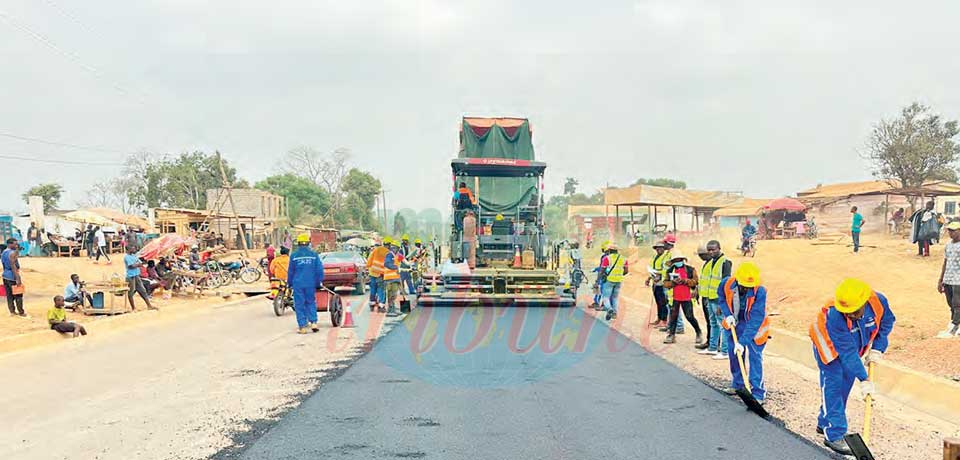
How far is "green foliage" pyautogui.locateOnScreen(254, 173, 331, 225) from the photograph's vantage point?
65.2 meters

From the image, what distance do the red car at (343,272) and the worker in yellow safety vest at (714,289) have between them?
11.8 m

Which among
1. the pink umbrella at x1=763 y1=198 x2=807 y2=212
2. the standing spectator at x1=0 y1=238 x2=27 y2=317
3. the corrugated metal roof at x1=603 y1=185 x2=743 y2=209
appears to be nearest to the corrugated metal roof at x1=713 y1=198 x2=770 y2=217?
the corrugated metal roof at x1=603 y1=185 x2=743 y2=209

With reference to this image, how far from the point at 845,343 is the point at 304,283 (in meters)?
8.77

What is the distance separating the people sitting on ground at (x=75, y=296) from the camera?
607 inches

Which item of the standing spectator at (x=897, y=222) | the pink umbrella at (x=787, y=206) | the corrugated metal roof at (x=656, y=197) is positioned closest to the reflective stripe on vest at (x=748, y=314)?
the standing spectator at (x=897, y=222)

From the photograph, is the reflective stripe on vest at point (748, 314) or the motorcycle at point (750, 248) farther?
the motorcycle at point (750, 248)

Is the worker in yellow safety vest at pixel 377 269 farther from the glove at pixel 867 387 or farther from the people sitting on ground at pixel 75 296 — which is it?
the glove at pixel 867 387

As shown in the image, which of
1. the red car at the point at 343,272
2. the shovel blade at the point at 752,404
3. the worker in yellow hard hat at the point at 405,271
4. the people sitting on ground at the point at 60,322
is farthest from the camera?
the red car at the point at 343,272

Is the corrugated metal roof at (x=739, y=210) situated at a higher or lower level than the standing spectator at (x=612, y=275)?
higher

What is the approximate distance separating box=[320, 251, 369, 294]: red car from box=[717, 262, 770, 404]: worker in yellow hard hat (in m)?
13.8

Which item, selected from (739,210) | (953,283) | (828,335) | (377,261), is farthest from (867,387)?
(739,210)

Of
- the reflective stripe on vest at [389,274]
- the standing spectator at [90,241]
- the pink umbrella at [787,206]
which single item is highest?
the pink umbrella at [787,206]

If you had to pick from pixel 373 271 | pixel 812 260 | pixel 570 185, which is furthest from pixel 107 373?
pixel 570 185

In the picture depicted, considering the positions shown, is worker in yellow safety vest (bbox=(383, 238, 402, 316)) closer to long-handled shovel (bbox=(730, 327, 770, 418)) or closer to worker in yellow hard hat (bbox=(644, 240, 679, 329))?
worker in yellow hard hat (bbox=(644, 240, 679, 329))
